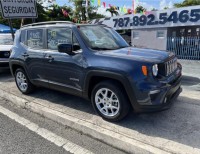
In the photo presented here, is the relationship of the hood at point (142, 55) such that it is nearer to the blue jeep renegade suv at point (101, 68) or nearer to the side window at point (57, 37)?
the blue jeep renegade suv at point (101, 68)

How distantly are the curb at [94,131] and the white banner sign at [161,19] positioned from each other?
1274 cm

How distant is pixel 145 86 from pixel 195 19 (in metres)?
13.6

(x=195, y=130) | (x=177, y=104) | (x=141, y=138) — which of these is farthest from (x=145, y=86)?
(x=177, y=104)

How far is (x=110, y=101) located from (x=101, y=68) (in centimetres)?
61

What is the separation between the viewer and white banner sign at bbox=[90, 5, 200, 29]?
1508cm

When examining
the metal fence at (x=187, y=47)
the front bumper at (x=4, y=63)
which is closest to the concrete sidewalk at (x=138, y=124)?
the front bumper at (x=4, y=63)

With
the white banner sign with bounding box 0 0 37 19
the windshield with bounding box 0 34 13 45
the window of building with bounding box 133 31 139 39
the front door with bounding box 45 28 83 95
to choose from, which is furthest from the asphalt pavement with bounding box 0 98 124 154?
the window of building with bounding box 133 31 139 39

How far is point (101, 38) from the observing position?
14.5 ft

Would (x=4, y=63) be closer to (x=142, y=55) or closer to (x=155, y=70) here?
(x=142, y=55)

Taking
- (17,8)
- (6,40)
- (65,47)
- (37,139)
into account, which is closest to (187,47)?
(17,8)

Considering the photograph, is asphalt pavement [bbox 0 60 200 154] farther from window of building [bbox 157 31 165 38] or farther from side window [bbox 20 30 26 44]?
window of building [bbox 157 31 165 38]

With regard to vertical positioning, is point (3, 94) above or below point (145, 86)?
below

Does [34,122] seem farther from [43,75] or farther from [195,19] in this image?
[195,19]

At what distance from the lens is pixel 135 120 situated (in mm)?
3916
